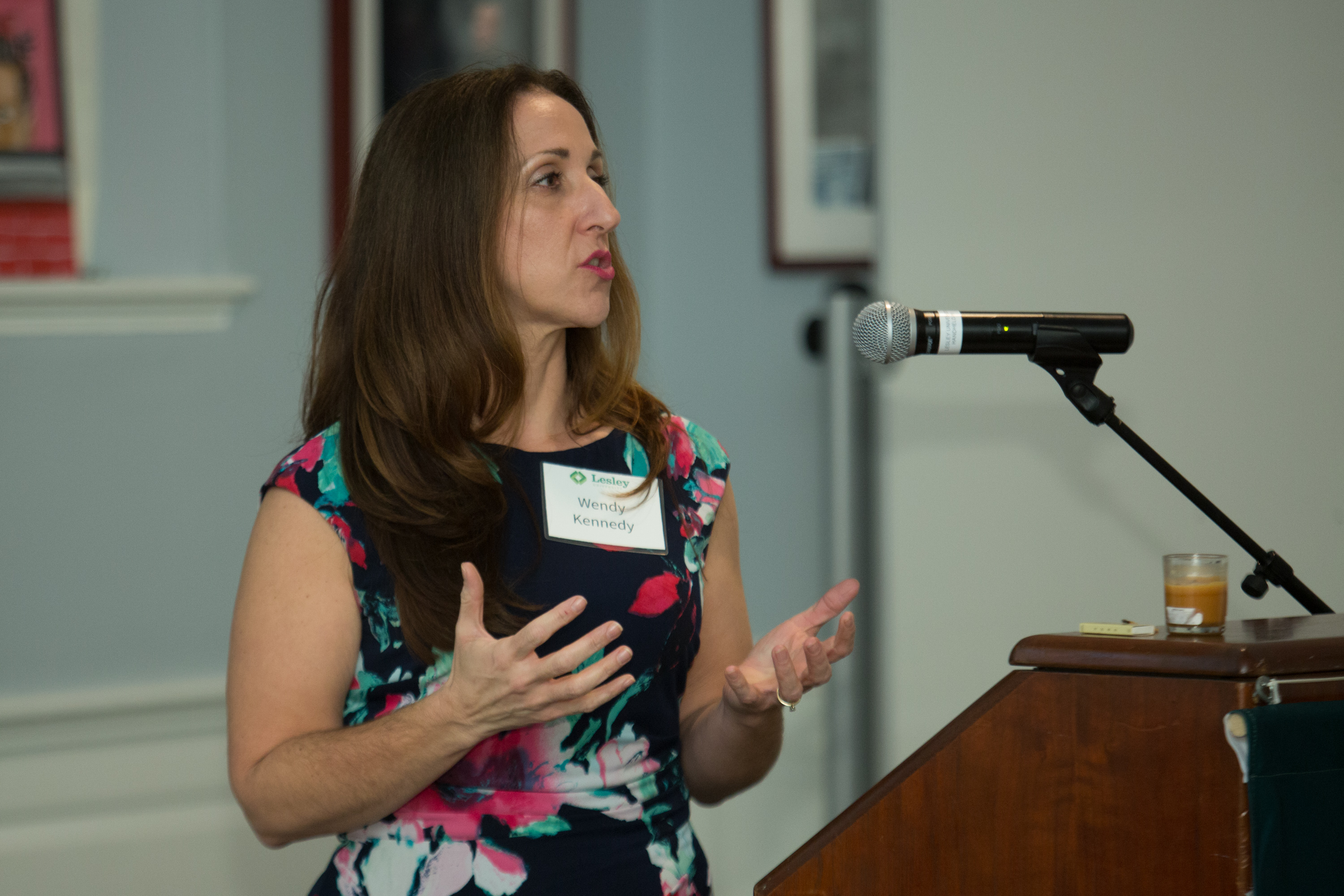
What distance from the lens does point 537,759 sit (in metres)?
1.21

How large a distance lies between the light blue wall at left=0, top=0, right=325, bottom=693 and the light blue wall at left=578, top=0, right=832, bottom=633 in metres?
0.67

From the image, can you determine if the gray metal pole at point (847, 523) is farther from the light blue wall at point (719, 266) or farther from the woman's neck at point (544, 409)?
the woman's neck at point (544, 409)

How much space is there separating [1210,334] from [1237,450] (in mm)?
232

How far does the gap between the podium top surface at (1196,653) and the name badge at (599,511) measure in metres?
0.47

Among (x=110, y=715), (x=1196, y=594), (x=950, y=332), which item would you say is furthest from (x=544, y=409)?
(x=110, y=715)

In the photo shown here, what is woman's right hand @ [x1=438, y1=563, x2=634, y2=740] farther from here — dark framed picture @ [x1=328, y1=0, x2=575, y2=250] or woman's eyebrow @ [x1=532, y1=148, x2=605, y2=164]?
dark framed picture @ [x1=328, y1=0, x2=575, y2=250]

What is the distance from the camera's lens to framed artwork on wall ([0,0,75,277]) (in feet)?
7.00

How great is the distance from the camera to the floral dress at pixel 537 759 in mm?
1176

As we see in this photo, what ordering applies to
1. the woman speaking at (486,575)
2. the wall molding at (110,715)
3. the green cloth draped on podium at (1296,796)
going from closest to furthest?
the green cloth draped on podium at (1296,796)
the woman speaking at (486,575)
the wall molding at (110,715)

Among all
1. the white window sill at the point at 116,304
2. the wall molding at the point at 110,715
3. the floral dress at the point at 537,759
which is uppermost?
the white window sill at the point at 116,304

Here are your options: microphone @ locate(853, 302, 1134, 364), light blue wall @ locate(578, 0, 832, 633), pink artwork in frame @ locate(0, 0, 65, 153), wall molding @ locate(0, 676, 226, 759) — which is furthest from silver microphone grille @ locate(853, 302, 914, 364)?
pink artwork in frame @ locate(0, 0, 65, 153)

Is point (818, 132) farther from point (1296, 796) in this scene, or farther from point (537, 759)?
point (1296, 796)

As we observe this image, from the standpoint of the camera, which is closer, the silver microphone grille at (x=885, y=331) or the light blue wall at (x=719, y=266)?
the silver microphone grille at (x=885, y=331)

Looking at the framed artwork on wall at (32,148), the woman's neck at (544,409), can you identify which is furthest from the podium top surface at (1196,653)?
the framed artwork on wall at (32,148)
